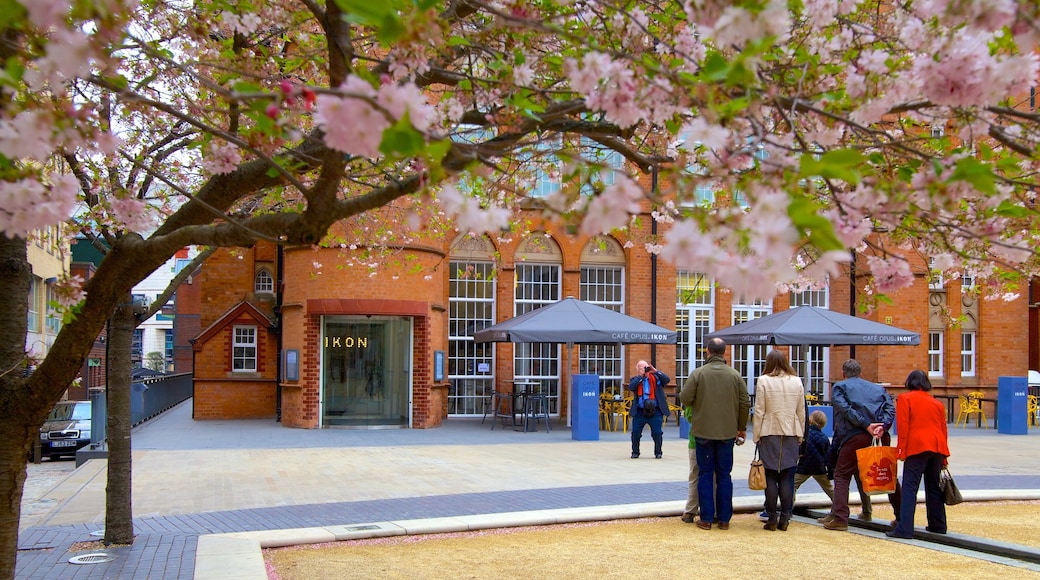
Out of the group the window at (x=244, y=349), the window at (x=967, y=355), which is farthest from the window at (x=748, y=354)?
the window at (x=244, y=349)

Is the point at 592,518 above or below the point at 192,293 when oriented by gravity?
below

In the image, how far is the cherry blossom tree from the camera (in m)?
2.87

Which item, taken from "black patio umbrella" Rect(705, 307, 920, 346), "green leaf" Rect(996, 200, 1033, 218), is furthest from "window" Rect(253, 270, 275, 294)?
"green leaf" Rect(996, 200, 1033, 218)

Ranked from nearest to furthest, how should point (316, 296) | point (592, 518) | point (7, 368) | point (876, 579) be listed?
1. point (7, 368)
2. point (876, 579)
3. point (592, 518)
4. point (316, 296)

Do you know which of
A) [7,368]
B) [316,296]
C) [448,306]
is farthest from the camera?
[448,306]

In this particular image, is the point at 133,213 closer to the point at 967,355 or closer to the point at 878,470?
the point at 878,470

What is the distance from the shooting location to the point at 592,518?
928 centimetres

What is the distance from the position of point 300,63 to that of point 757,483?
5835 mm

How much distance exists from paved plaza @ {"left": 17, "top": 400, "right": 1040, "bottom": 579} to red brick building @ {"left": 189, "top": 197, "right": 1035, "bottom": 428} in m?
1.54

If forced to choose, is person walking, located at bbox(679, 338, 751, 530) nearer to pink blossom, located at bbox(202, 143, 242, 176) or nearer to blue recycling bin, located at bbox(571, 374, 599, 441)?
pink blossom, located at bbox(202, 143, 242, 176)

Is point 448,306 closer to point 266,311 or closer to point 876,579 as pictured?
point 266,311

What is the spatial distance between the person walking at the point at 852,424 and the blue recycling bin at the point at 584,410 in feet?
30.1

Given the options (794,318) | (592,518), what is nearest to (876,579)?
(592,518)

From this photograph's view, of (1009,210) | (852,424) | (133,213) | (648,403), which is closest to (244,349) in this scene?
(648,403)
